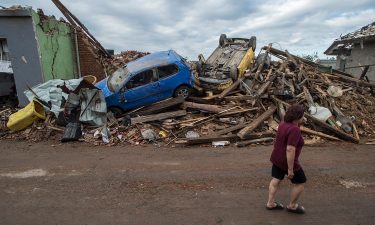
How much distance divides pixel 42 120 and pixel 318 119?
927 centimetres

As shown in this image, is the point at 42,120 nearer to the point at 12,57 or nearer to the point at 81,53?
the point at 12,57

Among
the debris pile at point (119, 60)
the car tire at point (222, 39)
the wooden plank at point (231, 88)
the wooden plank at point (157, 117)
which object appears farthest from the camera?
the debris pile at point (119, 60)

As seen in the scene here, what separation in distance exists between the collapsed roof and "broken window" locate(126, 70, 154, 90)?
1046 cm

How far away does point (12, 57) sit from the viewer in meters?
13.6

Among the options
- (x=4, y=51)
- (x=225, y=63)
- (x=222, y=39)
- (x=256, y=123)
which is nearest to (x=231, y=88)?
(x=225, y=63)

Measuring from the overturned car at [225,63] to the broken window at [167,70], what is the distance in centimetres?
145

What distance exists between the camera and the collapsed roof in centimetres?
1577

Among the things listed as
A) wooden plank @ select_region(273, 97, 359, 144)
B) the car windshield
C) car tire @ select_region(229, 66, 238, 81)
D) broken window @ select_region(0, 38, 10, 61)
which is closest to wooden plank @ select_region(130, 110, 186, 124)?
the car windshield

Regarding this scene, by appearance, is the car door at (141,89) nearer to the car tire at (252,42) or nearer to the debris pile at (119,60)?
the car tire at (252,42)

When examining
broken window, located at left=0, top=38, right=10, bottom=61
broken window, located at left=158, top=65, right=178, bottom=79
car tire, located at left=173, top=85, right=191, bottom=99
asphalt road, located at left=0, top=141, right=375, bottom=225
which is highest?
broken window, located at left=0, top=38, right=10, bottom=61

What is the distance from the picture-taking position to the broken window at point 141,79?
1180 cm

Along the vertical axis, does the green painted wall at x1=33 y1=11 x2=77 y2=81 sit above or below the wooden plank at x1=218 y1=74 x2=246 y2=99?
above

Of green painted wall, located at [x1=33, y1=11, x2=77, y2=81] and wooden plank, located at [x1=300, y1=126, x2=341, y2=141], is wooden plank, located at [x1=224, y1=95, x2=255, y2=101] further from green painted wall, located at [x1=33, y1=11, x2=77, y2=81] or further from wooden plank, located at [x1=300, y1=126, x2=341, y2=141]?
green painted wall, located at [x1=33, y1=11, x2=77, y2=81]

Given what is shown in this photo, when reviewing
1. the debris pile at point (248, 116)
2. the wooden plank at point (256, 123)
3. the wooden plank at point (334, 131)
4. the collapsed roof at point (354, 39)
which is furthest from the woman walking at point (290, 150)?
the collapsed roof at point (354, 39)
